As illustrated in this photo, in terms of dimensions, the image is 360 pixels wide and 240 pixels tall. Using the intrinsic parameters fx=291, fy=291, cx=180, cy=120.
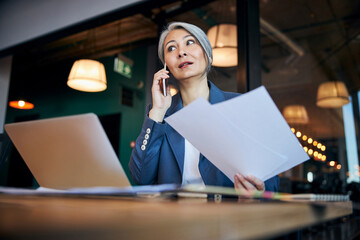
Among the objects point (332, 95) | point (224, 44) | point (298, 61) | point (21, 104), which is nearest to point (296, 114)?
point (332, 95)

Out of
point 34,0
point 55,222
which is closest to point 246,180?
point 55,222

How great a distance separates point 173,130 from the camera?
55.9 inches

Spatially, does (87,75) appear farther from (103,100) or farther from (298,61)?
(298,61)

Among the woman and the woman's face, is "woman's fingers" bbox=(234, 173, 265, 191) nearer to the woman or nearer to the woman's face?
the woman

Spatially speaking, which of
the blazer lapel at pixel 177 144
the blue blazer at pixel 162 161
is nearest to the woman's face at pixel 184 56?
the blue blazer at pixel 162 161

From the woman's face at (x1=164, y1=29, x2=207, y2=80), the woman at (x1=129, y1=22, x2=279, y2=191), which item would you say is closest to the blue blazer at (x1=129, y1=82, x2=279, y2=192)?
the woman at (x1=129, y1=22, x2=279, y2=191)

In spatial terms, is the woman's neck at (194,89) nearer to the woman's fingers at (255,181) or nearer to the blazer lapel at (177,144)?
the blazer lapel at (177,144)

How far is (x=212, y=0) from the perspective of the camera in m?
2.56

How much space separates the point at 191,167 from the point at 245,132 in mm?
651

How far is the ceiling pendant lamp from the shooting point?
173 inches

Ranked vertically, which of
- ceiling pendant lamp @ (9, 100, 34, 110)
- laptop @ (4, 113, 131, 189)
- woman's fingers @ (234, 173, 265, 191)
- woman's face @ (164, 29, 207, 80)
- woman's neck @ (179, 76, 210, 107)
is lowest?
woman's fingers @ (234, 173, 265, 191)

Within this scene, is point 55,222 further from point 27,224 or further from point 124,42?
point 124,42

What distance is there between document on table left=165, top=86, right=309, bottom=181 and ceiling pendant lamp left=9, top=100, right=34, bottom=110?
14.2 ft

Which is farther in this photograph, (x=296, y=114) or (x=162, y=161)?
(x=296, y=114)
